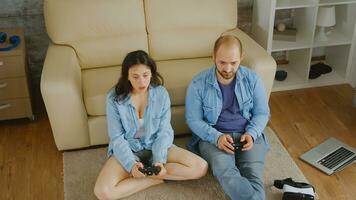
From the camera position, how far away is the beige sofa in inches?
93.4

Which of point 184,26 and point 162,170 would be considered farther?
point 184,26

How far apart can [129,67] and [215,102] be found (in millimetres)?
478

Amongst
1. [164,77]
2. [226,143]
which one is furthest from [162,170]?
[164,77]

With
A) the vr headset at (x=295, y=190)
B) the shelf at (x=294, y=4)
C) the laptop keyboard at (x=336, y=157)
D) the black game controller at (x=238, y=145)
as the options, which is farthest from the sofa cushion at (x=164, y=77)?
the laptop keyboard at (x=336, y=157)

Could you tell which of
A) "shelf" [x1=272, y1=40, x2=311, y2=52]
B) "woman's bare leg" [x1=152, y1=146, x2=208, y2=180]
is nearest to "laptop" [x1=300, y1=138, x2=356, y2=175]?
"woman's bare leg" [x1=152, y1=146, x2=208, y2=180]

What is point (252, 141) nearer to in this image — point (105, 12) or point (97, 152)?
point (97, 152)

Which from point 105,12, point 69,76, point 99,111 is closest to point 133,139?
point 99,111

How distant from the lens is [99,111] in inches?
94.2

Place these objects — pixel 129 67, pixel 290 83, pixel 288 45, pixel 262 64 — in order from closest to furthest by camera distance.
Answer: pixel 129 67
pixel 262 64
pixel 288 45
pixel 290 83

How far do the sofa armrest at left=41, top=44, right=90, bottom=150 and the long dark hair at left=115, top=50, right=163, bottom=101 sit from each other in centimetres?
31

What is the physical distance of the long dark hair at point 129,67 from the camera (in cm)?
202

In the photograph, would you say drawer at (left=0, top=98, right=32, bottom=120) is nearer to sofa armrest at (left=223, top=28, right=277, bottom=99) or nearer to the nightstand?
the nightstand

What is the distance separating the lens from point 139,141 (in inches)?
85.0

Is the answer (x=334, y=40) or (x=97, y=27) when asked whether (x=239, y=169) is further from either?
(x=334, y=40)
